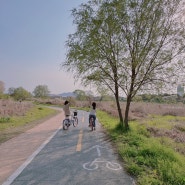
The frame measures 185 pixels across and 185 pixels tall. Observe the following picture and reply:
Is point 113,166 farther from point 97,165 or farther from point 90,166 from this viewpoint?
point 90,166

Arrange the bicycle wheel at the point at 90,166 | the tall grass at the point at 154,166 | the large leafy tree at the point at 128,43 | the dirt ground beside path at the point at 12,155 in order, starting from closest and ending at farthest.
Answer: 1. the tall grass at the point at 154,166
2. the dirt ground beside path at the point at 12,155
3. the bicycle wheel at the point at 90,166
4. the large leafy tree at the point at 128,43

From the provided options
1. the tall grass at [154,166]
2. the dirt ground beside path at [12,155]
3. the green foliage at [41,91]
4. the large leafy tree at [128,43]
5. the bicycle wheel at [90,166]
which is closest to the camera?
the tall grass at [154,166]

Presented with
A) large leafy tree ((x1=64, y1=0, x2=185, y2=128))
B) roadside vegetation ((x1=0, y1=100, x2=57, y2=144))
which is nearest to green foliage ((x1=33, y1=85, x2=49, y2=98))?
roadside vegetation ((x1=0, y1=100, x2=57, y2=144))

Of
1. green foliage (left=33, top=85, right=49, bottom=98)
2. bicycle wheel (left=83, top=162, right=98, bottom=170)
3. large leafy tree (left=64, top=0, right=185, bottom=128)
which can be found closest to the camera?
bicycle wheel (left=83, top=162, right=98, bottom=170)

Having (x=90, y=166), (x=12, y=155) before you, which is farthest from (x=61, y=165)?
(x=12, y=155)

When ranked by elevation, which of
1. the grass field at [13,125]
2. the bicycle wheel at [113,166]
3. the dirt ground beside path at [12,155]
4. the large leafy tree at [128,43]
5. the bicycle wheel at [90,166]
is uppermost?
the large leafy tree at [128,43]

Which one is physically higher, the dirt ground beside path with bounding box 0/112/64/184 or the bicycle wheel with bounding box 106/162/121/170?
the dirt ground beside path with bounding box 0/112/64/184

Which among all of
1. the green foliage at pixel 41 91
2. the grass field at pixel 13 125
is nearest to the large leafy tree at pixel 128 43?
the grass field at pixel 13 125

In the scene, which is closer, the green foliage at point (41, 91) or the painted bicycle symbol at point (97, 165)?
the painted bicycle symbol at point (97, 165)

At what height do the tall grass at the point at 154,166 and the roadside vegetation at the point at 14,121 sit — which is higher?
the roadside vegetation at the point at 14,121

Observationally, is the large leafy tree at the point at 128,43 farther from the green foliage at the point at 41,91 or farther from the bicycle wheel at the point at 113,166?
the green foliage at the point at 41,91

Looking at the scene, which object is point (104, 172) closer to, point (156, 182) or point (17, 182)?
point (156, 182)

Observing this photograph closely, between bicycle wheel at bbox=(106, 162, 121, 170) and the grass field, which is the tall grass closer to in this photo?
bicycle wheel at bbox=(106, 162, 121, 170)

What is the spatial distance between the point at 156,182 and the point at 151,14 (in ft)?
35.0
